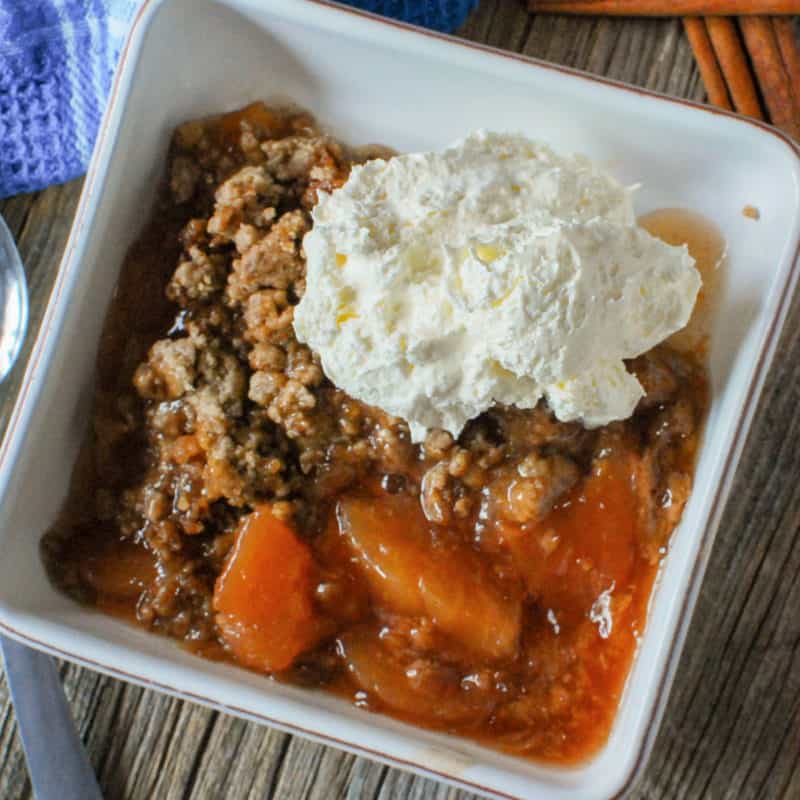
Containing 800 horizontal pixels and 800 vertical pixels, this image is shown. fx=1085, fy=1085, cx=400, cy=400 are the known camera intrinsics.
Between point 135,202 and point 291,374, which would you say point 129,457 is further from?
point 135,202

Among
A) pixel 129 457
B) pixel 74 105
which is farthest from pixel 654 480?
pixel 74 105

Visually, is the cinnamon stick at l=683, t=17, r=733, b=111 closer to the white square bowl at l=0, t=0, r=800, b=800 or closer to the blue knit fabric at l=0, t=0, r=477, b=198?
the white square bowl at l=0, t=0, r=800, b=800

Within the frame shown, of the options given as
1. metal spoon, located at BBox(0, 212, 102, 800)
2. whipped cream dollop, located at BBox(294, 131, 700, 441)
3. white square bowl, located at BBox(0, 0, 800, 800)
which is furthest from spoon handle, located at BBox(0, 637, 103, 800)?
whipped cream dollop, located at BBox(294, 131, 700, 441)

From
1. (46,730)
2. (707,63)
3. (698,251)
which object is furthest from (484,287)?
(46,730)

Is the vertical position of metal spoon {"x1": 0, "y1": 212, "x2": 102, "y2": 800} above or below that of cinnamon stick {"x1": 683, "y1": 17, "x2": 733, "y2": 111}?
below

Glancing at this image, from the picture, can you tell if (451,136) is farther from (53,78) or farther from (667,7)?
(53,78)

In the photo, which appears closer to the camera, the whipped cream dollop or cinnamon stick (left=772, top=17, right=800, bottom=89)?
the whipped cream dollop

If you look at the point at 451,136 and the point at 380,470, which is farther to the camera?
the point at 451,136

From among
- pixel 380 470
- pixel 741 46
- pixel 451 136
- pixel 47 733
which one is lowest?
pixel 47 733
